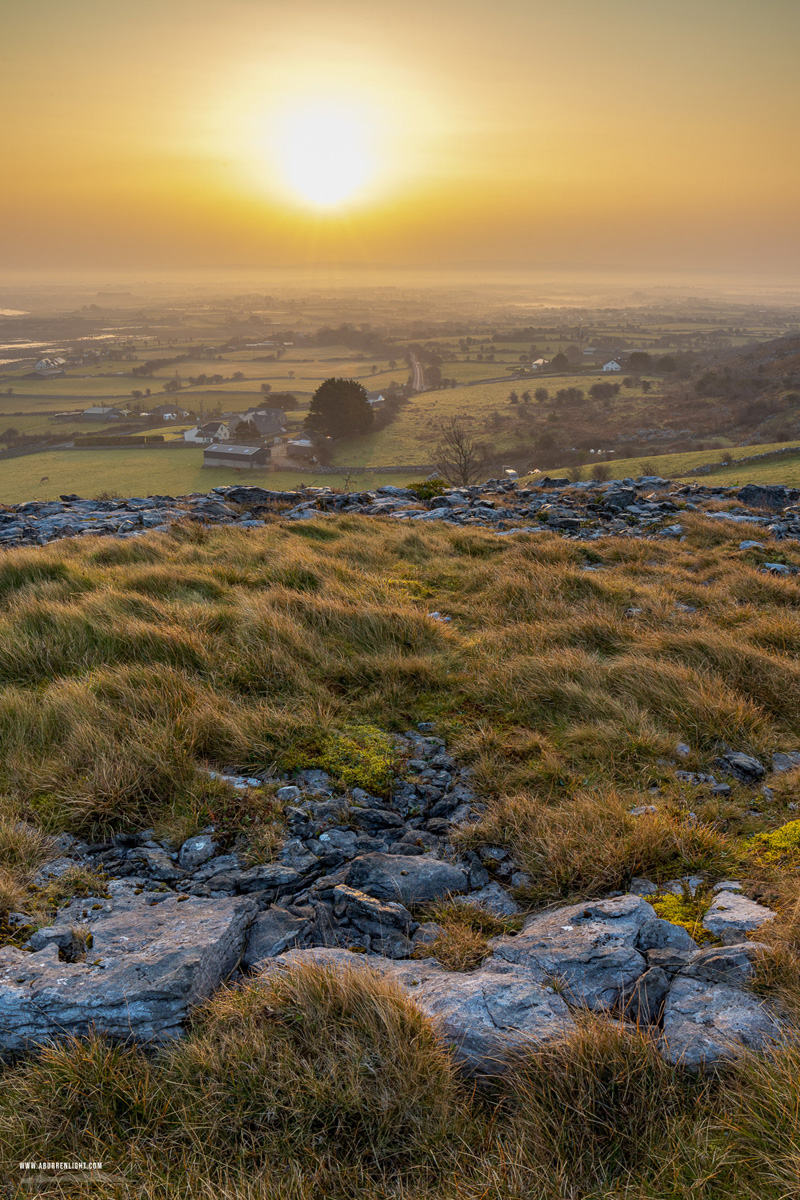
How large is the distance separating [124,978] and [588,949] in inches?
85.0

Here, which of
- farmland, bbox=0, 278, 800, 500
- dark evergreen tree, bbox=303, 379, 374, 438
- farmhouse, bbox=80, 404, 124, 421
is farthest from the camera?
farmhouse, bbox=80, 404, 124, 421

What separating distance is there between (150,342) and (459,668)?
172 m

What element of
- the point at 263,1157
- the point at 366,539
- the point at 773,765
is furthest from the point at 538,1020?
the point at 366,539

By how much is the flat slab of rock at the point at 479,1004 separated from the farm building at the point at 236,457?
5441 cm

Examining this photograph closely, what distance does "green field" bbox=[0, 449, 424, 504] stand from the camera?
4534cm

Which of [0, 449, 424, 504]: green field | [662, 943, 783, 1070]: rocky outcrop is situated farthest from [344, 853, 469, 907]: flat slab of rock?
[0, 449, 424, 504]: green field

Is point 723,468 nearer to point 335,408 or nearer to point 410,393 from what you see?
point 335,408

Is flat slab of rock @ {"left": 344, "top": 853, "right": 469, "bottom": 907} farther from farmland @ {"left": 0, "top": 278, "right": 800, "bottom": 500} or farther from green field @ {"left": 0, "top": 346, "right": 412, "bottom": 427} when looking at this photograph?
green field @ {"left": 0, "top": 346, "right": 412, "bottom": 427}

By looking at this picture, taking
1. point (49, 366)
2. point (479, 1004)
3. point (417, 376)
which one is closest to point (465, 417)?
point (417, 376)

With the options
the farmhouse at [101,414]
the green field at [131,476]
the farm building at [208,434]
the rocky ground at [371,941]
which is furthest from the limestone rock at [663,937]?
the farmhouse at [101,414]

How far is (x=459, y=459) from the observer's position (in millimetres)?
41875

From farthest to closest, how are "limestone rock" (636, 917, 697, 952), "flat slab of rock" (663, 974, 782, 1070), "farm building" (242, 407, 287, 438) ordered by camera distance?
1. "farm building" (242, 407, 287, 438)
2. "limestone rock" (636, 917, 697, 952)
3. "flat slab of rock" (663, 974, 782, 1070)

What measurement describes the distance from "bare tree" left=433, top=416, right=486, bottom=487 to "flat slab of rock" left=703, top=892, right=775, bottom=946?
2771 cm

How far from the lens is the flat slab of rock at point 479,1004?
2.32 metres
